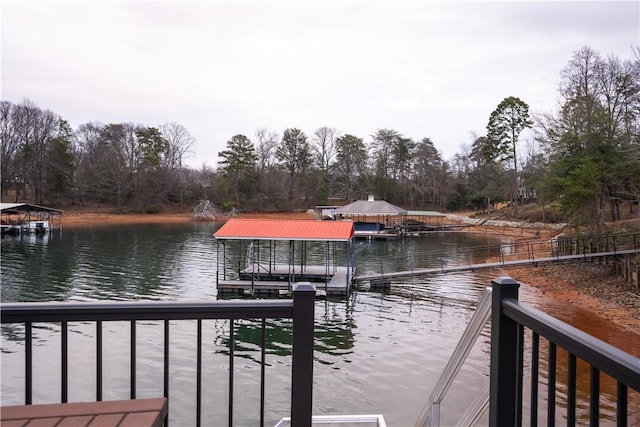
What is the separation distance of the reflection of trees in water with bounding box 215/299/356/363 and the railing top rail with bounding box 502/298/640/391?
27.0ft

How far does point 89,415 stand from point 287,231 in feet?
53.0

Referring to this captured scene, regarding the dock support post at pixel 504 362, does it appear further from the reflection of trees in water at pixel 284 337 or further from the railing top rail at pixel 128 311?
the reflection of trees in water at pixel 284 337

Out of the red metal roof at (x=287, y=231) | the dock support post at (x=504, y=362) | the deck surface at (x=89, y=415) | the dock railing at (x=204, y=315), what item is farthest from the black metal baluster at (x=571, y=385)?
the red metal roof at (x=287, y=231)

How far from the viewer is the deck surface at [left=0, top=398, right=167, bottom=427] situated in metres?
1.64

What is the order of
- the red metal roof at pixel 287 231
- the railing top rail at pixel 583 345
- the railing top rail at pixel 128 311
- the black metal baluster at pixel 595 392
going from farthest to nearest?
the red metal roof at pixel 287 231 < the railing top rail at pixel 128 311 < the black metal baluster at pixel 595 392 < the railing top rail at pixel 583 345

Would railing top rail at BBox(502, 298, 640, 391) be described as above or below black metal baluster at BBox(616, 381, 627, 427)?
above

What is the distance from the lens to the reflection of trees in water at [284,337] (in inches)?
414

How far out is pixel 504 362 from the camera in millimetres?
1689

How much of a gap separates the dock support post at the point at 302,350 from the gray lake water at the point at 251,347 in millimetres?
1007

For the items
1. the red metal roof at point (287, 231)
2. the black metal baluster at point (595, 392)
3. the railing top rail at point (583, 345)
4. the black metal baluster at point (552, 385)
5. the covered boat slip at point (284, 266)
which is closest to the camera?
the railing top rail at point (583, 345)

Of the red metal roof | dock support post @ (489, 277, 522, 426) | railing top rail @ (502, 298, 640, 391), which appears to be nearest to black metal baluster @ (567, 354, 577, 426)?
railing top rail @ (502, 298, 640, 391)

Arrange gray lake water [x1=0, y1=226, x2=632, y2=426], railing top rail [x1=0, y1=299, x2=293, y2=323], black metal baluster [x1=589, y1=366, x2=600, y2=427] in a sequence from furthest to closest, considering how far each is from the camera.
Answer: gray lake water [x1=0, y1=226, x2=632, y2=426]
railing top rail [x1=0, y1=299, x2=293, y2=323]
black metal baluster [x1=589, y1=366, x2=600, y2=427]

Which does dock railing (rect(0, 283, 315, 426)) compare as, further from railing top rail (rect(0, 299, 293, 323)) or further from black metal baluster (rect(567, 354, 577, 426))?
black metal baluster (rect(567, 354, 577, 426))

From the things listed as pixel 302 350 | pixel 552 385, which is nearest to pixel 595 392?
pixel 552 385
